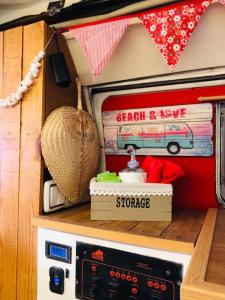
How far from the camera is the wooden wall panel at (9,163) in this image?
125cm

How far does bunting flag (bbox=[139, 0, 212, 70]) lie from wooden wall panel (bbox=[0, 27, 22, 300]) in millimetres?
686

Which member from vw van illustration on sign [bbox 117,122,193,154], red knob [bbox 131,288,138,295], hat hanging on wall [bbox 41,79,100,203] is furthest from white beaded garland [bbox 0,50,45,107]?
red knob [bbox 131,288,138,295]

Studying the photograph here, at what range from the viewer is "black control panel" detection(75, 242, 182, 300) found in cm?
85

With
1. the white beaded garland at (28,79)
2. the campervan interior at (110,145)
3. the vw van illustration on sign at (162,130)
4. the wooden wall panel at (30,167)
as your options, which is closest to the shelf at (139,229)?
the campervan interior at (110,145)

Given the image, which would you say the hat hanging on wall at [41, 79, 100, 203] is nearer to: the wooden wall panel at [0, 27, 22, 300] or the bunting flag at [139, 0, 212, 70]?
the wooden wall panel at [0, 27, 22, 300]

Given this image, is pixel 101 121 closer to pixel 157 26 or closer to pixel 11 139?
pixel 11 139

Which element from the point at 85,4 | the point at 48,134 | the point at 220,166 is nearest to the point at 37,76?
the point at 48,134

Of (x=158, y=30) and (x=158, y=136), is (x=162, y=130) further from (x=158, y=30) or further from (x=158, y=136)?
(x=158, y=30)

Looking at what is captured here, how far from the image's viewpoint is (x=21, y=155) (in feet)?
4.11

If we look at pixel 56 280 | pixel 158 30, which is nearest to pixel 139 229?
Answer: pixel 56 280

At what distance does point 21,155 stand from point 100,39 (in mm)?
684

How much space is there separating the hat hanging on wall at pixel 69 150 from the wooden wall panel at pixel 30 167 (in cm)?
7

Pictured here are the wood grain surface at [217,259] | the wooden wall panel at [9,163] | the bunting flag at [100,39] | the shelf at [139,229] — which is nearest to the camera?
the wood grain surface at [217,259]

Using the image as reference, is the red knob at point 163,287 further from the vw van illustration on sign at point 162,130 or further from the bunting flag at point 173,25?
the bunting flag at point 173,25
